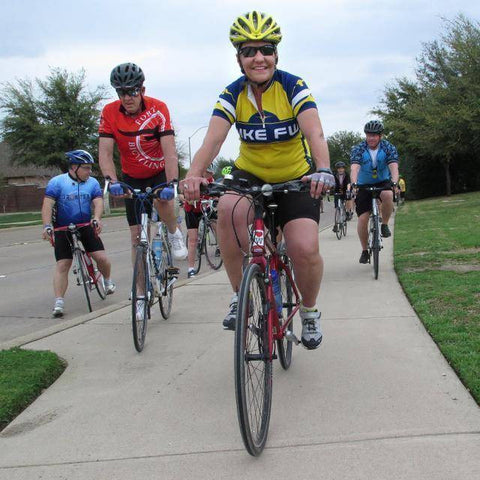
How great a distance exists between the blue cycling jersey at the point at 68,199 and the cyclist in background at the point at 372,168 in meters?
3.57

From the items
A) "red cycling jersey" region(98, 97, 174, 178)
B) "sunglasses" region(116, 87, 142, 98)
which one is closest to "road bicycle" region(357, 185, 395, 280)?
"red cycling jersey" region(98, 97, 174, 178)

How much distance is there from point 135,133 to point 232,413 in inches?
111

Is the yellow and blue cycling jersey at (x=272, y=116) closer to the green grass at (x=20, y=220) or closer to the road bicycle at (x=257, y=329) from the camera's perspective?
the road bicycle at (x=257, y=329)

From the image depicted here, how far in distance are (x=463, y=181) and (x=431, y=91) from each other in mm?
17037

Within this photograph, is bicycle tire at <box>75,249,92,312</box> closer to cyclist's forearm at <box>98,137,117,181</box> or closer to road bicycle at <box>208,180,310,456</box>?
cyclist's forearm at <box>98,137,117,181</box>

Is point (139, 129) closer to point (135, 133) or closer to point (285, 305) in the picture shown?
point (135, 133)

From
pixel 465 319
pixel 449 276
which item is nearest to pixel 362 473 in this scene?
pixel 465 319

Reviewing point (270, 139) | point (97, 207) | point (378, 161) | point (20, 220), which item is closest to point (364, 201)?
point (378, 161)

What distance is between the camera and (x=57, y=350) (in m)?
4.60

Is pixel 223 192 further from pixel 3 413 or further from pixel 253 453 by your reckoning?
pixel 3 413

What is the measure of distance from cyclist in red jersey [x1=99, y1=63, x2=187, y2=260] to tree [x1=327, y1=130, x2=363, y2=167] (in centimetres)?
10852

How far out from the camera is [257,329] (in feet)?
9.64

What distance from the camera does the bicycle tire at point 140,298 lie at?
4.44 meters

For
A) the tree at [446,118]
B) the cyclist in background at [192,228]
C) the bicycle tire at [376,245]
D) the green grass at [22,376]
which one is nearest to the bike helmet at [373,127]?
the bicycle tire at [376,245]
